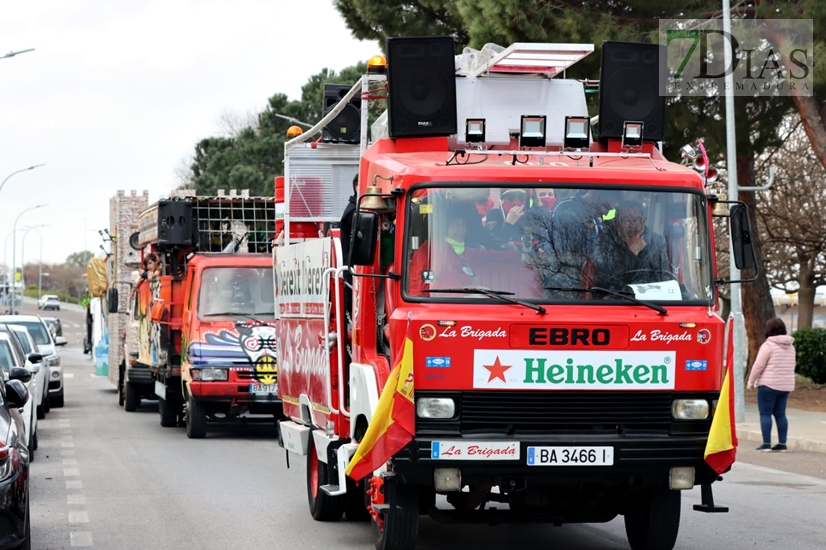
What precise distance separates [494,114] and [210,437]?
1101cm

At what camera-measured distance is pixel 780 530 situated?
1066 cm

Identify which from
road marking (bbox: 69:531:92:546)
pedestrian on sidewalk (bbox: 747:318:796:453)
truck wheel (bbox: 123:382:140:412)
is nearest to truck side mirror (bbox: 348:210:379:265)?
road marking (bbox: 69:531:92:546)

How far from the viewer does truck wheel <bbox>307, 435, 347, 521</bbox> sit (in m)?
10.7

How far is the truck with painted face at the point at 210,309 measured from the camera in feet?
60.1

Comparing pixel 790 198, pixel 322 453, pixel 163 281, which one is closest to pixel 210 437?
pixel 163 281

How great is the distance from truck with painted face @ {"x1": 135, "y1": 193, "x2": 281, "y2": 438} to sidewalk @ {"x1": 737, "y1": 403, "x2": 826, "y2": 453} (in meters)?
7.08

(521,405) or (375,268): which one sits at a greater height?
(375,268)

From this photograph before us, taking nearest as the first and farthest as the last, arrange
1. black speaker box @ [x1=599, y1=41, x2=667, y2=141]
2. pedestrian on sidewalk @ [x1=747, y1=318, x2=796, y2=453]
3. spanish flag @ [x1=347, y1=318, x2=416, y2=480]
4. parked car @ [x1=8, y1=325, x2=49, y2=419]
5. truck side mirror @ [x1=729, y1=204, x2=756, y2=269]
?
spanish flag @ [x1=347, y1=318, x2=416, y2=480] < truck side mirror @ [x1=729, y1=204, x2=756, y2=269] < black speaker box @ [x1=599, y1=41, x2=667, y2=141] < pedestrian on sidewalk @ [x1=747, y1=318, x2=796, y2=453] < parked car @ [x1=8, y1=325, x2=49, y2=419]

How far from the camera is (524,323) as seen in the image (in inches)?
314

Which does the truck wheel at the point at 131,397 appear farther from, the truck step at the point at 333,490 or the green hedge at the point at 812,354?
the truck step at the point at 333,490

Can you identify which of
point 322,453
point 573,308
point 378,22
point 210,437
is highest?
point 378,22

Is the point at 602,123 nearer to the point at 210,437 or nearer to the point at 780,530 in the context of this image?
the point at 780,530

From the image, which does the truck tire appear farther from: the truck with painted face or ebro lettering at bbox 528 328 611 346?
the truck with painted face
